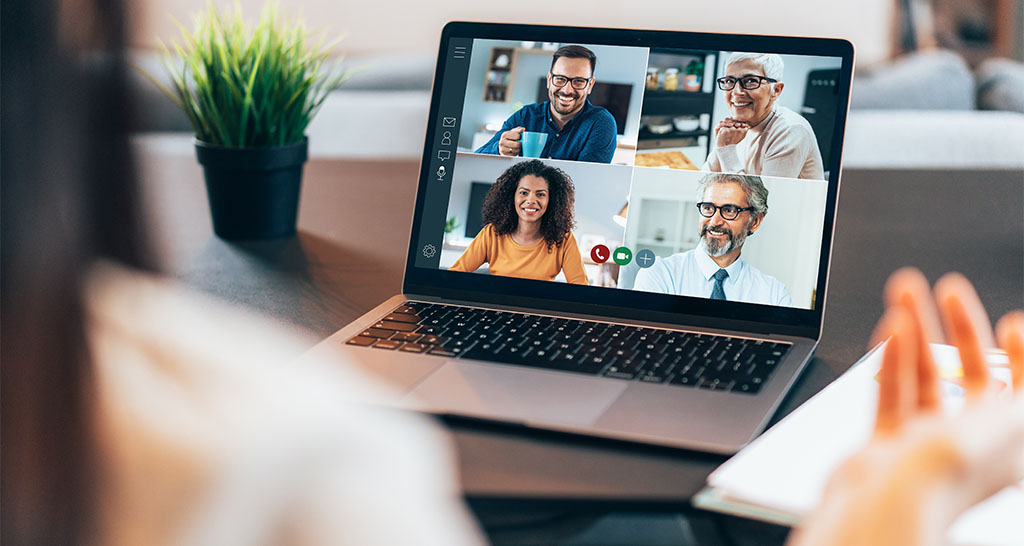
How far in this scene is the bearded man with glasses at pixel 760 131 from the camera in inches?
28.4

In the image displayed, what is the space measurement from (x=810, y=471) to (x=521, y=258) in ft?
1.20

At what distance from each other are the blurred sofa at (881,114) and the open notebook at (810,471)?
2.09 metres

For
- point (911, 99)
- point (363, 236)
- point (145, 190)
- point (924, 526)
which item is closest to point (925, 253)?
point (363, 236)

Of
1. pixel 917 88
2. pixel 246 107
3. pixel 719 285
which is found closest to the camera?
pixel 719 285

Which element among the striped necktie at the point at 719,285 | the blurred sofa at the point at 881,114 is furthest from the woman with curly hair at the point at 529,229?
the blurred sofa at the point at 881,114

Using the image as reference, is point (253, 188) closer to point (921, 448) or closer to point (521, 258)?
point (521, 258)

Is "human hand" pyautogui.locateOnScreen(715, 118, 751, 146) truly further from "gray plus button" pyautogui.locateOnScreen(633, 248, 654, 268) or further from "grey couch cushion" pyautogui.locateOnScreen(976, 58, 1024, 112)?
"grey couch cushion" pyautogui.locateOnScreen(976, 58, 1024, 112)

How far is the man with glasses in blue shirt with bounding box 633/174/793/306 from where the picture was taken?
27.9 inches

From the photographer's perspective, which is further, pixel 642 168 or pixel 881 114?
pixel 881 114

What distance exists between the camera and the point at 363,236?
1.06 m

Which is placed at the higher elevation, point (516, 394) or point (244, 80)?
point (244, 80)

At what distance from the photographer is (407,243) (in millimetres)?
1032

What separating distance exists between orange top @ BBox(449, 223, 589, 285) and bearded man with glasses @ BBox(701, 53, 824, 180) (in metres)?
0.14

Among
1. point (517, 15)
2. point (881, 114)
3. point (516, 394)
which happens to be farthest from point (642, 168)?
point (517, 15)
